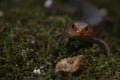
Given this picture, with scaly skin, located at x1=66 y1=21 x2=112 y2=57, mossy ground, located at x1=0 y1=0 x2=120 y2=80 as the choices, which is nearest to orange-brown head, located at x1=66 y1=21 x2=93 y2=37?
scaly skin, located at x1=66 y1=21 x2=112 y2=57

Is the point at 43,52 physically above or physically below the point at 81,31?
below

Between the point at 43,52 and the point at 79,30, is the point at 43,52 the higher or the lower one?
the lower one

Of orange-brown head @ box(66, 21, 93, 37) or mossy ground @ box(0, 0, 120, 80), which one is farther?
orange-brown head @ box(66, 21, 93, 37)

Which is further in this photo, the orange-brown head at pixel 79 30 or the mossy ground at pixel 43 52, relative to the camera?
the orange-brown head at pixel 79 30

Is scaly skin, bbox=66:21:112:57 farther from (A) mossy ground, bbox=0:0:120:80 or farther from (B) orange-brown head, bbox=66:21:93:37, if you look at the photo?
(A) mossy ground, bbox=0:0:120:80

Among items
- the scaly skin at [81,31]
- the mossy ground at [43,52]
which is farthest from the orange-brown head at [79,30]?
the mossy ground at [43,52]

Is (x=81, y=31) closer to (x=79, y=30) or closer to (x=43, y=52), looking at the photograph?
(x=79, y=30)

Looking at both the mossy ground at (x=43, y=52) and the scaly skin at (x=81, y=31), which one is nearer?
the mossy ground at (x=43, y=52)

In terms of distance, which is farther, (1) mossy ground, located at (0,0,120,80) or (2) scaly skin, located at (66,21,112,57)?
(2) scaly skin, located at (66,21,112,57)

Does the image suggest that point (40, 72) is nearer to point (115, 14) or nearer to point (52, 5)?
point (52, 5)

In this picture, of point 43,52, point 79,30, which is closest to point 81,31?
point 79,30

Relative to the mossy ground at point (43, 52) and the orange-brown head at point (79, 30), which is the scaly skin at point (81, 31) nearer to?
the orange-brown head at point (79, 30)
